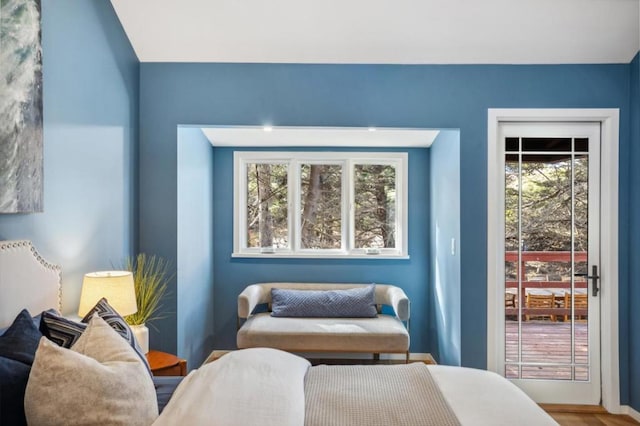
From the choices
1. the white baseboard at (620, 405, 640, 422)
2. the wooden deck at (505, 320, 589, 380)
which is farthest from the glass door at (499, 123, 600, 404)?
the white baseboard at (620, 405, 640, 422)

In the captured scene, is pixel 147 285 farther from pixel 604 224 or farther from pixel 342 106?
pixel 604 224

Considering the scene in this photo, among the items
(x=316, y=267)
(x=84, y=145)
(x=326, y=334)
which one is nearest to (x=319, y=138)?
(x=316, y=267)

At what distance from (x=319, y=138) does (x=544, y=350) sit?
251cm

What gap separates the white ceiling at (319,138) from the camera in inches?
150

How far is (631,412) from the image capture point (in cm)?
297

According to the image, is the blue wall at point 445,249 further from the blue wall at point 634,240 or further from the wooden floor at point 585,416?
the blue wall at point 634,240

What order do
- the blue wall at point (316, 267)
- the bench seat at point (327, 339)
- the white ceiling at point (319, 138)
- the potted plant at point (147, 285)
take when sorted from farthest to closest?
1. the blue wall at point (316, 267)
2. the white ceiling at point (319, 138)
3. the bench seat at point (327, 339)
4. the potted plant at point (147, 285)

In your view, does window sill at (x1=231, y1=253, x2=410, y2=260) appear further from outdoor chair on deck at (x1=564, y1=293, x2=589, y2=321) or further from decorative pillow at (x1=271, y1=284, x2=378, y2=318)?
outdoor chair on deck at (x1=564, y1=293, x2=589, y2=321)

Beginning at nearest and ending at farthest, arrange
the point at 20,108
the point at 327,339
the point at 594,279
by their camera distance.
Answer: the point at 20,108
the point at 594,279
the point at 327,339

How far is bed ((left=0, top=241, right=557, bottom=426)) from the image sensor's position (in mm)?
1397

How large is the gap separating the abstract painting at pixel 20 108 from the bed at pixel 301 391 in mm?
Answer: 225

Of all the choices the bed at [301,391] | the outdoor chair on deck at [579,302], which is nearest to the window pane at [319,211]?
the outdoor chair on deck at [579,302]

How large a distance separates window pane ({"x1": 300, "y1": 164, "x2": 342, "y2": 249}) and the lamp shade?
2272 millimetres

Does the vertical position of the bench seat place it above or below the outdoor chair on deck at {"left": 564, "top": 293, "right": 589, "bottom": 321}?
below
